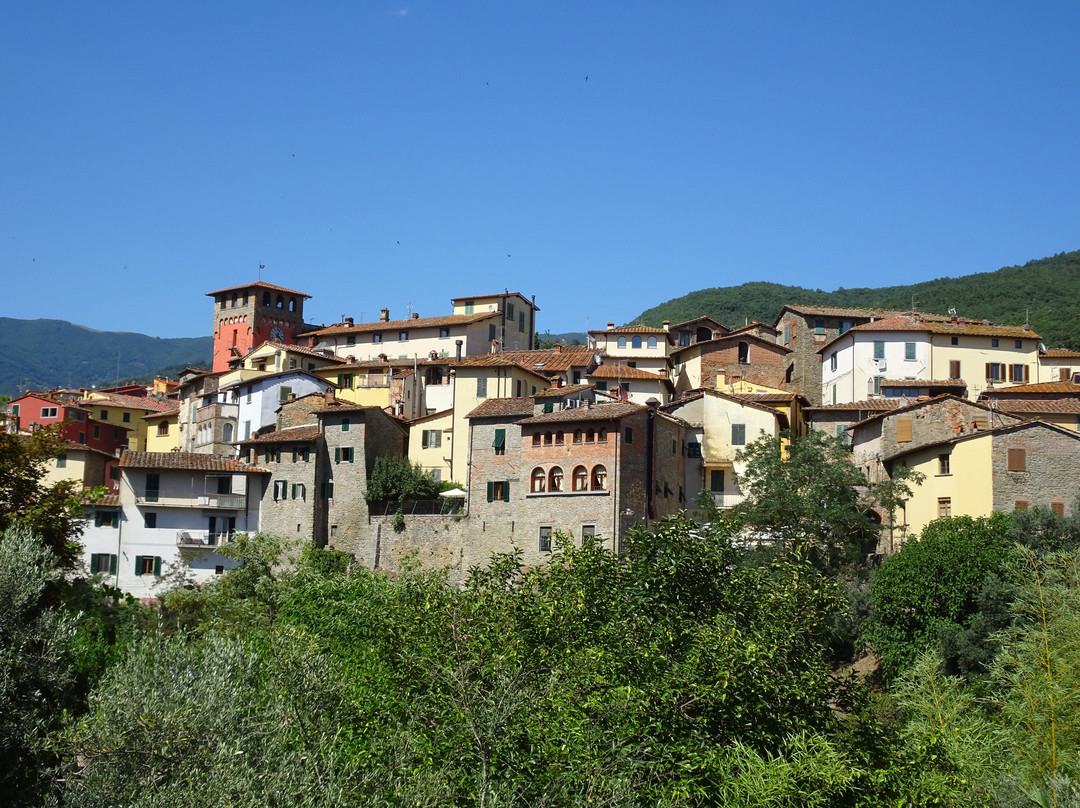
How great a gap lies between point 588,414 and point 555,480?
3.23m

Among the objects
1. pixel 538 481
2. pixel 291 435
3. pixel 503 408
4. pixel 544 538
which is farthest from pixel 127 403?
pixel 544 538

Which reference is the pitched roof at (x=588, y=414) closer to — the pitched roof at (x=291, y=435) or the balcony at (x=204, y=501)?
the pitched roof at (x=291, y=435)

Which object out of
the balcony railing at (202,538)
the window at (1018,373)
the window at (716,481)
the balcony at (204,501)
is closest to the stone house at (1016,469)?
the window at (716,481)

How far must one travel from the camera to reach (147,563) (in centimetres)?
5931

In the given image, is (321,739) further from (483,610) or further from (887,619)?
(887,619)

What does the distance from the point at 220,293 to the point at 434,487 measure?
139 ft

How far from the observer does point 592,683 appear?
2012cm

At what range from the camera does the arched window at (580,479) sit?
49219mm

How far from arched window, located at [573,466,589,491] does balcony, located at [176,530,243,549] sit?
20.4 metres

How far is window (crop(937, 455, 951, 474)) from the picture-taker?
1796 inches

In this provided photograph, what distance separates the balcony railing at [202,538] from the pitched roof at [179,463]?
324 centimetres

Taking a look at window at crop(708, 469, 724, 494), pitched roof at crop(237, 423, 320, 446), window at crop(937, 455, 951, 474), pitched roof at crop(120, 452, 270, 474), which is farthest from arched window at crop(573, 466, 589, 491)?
pitched roof at crop(120, 452, 270, 474)

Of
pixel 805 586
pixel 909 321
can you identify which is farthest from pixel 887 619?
pixel 909 321

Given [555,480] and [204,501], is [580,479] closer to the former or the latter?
[555,480]
